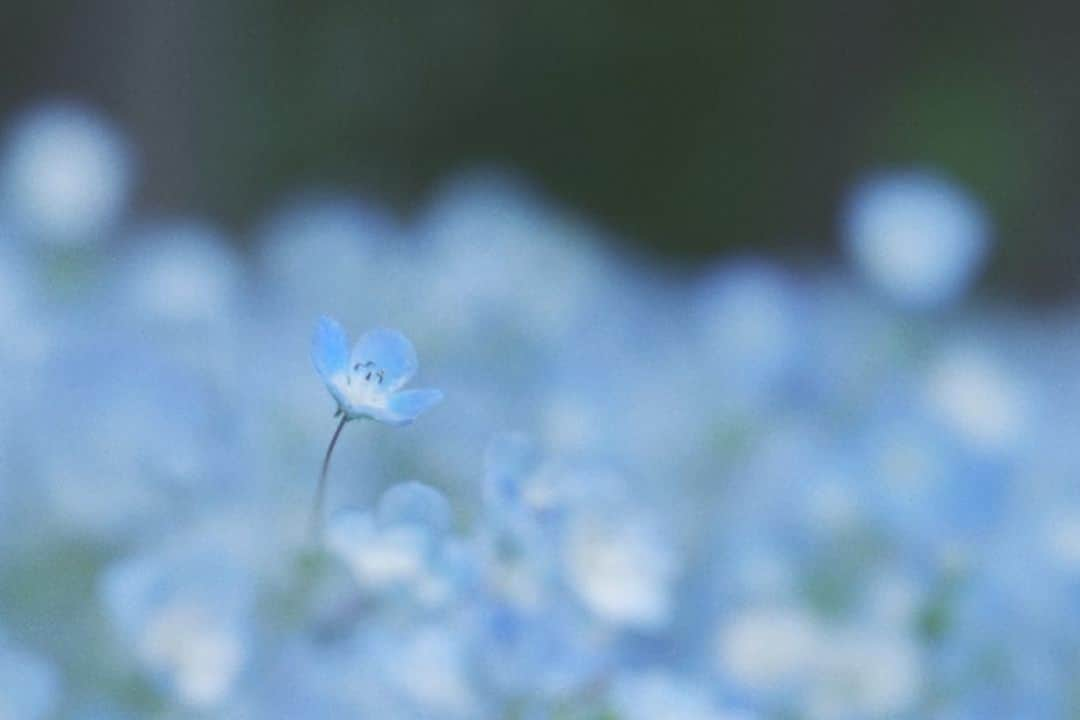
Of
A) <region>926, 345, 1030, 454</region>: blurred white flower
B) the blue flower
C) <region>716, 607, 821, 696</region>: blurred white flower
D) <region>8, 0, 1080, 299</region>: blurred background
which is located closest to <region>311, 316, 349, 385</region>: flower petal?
the blue flower

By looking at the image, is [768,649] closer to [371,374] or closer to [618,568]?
[618,568]

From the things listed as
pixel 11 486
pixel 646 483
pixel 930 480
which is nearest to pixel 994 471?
pixel 930 480

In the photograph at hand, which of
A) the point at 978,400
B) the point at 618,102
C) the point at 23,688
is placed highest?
the point at 618,102

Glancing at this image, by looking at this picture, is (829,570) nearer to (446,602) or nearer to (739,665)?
(739,665)

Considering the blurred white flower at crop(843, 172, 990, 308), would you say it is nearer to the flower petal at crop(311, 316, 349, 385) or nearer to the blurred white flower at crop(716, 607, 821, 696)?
the blurred white flower at crop(716, 607, 821, 696)

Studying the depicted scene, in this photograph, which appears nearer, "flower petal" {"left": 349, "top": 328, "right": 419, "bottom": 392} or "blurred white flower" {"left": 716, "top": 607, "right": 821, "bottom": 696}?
"flower petal" {"left": 349, "top": 328, "right": 419, "bottom": 392}

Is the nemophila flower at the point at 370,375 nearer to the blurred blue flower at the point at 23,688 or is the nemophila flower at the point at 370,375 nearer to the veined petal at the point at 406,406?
the veined petal at the point at 406,406

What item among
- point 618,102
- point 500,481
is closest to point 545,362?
point 500,481

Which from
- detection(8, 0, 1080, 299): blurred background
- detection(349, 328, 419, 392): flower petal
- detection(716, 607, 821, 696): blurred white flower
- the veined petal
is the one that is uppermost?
detection(8, 0, 1080, 299): blurred background
